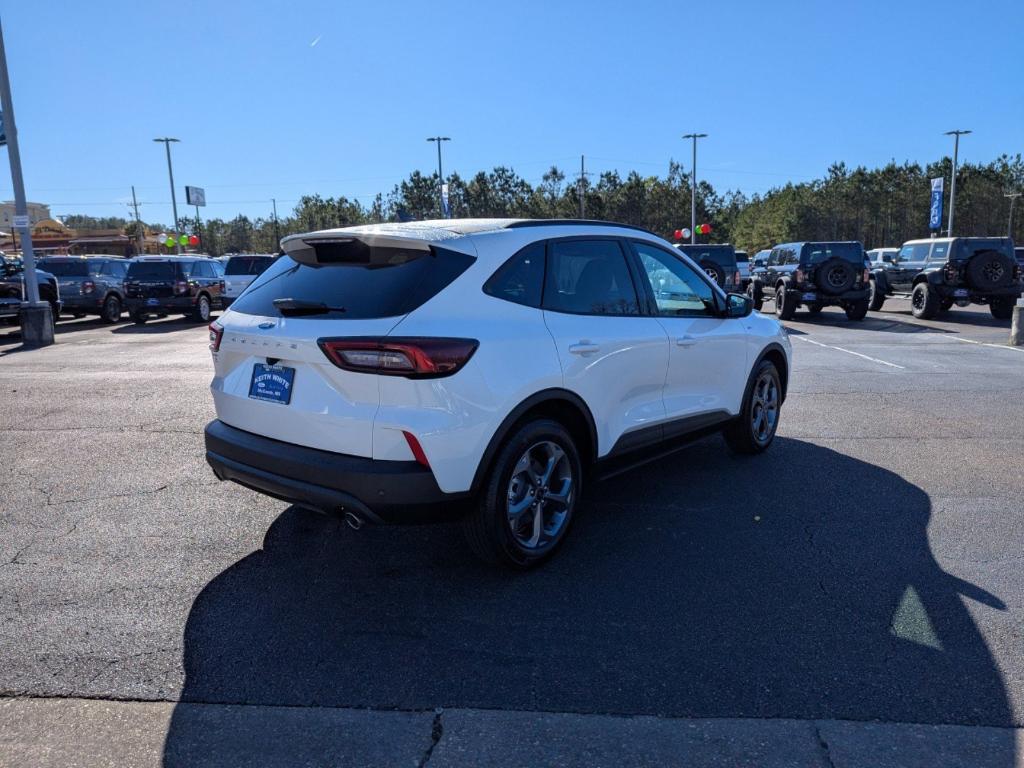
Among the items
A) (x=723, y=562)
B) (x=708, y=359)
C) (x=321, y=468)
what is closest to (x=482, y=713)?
(x=321, y=468)

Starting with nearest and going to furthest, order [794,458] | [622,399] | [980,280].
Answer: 1. [622,399]
2. [794,458]
3. [980,280]

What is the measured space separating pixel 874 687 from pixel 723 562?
122 cm

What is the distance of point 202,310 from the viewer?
68.6ft

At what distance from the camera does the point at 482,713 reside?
2.85 m

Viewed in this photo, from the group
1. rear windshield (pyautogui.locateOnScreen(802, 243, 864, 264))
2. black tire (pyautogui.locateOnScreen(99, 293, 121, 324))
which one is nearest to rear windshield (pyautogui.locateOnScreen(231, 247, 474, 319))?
rear windshield (pyautogui.locateOnScreen(802, 243, 864, 264))

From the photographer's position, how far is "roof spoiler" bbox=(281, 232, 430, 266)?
3738mm

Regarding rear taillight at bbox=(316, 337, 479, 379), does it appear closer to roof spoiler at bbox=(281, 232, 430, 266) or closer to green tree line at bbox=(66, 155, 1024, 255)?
roof spoiler at bbox=(281, 232, 430, 266)

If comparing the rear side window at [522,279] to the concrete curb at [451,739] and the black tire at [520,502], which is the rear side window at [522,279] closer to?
the black tire at [520,502]

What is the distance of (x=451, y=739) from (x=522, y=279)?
2.22 metres

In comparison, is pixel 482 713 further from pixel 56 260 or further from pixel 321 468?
pixel 56 260

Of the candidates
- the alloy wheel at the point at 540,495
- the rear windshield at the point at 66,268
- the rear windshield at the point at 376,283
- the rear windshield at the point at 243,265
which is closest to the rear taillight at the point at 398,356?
the rear windshield at the point at 376,283

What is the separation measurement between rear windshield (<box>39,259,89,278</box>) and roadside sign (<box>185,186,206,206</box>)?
158 ft

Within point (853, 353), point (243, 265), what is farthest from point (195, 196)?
point (853, 353)

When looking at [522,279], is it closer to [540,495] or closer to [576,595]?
[540,495]
